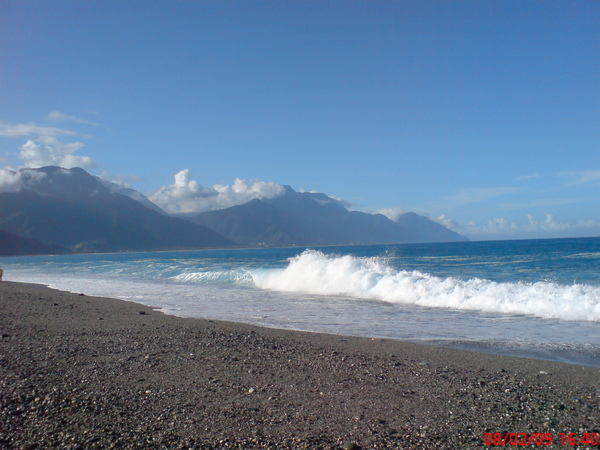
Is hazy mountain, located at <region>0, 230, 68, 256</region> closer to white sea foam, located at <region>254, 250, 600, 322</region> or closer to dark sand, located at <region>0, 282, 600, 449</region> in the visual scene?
white sea foam, located at <region>254, 250, 600, 322</region>

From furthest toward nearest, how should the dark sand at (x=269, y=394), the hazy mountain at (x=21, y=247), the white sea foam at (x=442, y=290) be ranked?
the hazy mountain at (x=21, y=247)
the white sea foam at (x=442, y=290)
the dark sand at (x=269, y=394)

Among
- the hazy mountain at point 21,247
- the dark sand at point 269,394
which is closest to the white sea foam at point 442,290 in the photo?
the dark sand at point 269,394

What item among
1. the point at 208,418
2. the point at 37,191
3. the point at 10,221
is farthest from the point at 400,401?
the point at 37,191

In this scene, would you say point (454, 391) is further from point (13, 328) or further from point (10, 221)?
point (10, 221)

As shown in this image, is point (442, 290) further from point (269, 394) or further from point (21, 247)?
point (21, 247)

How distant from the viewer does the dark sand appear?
3994 millimetres
